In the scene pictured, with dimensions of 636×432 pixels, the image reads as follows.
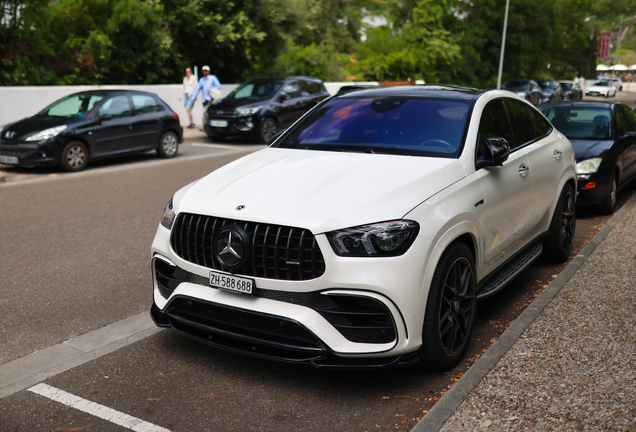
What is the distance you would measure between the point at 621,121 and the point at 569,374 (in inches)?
269

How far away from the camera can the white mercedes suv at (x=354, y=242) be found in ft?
11.1

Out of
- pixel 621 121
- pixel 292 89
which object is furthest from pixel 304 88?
pixel 621 121

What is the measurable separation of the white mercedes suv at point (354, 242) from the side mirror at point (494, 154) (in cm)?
1

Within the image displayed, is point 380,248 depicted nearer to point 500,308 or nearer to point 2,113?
point 500,308

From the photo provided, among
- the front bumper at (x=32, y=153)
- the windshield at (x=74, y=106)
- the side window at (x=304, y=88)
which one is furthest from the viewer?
the side window at (x=304, y=88)

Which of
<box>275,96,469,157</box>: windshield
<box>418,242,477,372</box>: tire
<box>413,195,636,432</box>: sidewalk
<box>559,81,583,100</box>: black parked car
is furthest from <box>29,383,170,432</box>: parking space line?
<box>559,81,583,100</box>: black parked car

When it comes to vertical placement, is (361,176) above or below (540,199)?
above

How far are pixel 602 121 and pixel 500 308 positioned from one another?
5249 mm

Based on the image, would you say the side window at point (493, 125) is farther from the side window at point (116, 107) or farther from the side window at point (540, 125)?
the side window at point (116, 107)

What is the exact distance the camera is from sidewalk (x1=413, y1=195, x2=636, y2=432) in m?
3.21

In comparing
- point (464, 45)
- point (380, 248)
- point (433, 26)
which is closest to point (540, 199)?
point (380, 248)

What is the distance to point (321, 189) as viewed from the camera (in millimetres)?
3760

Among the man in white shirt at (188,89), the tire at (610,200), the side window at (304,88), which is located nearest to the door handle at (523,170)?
the tire at (610,200)

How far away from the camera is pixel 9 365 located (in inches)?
158
